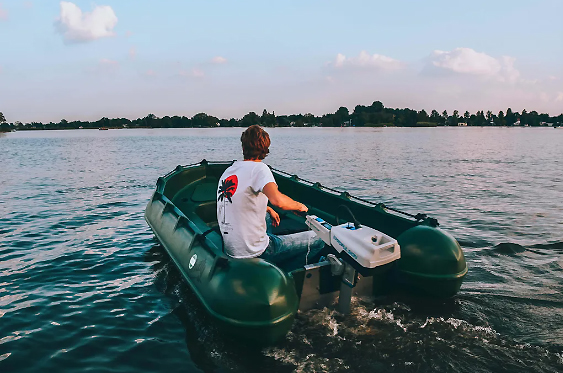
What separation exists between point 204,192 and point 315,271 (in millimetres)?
6098

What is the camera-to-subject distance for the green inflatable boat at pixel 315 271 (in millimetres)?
4094

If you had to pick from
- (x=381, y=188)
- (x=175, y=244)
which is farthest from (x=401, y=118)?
(x=175, y=244)

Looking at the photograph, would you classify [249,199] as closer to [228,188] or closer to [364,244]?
[228,188]

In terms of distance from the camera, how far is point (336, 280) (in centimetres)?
495

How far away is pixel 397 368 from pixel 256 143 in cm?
287

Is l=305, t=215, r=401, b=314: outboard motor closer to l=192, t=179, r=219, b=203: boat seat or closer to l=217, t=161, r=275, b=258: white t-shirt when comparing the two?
l=217, t=161, r=275, b=258: white t-shirt

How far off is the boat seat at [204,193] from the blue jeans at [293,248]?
4.70 m

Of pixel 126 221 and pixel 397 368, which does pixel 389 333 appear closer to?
pixel 397 368

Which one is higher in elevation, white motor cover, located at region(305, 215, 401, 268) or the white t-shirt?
the white t-shirt

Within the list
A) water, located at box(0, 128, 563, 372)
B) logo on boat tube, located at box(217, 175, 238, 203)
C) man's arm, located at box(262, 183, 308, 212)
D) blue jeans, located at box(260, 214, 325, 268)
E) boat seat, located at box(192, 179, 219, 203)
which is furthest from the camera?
boat seat, located at box(192, 179, 219, 203)

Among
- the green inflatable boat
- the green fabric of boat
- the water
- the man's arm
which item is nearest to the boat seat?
the green fabric of boat

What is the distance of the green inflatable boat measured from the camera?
161 inches

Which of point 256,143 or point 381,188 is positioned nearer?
point 256,143

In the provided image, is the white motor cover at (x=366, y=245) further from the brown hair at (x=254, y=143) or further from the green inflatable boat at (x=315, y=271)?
the brown hair at (x=254, y=143)
